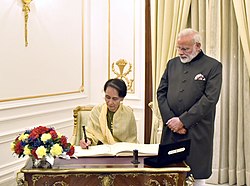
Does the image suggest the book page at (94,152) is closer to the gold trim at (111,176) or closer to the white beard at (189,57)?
the gold trim at (111,176)

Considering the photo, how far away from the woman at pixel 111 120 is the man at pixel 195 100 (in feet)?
1.25

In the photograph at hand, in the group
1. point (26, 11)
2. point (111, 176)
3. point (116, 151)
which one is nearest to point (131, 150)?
point (116, 151)

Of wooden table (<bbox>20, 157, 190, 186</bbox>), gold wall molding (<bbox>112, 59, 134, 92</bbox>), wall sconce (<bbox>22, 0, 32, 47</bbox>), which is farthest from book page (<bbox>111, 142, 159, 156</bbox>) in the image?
gold wall molding (<bbox>112, 59, 134, 92</bbox>)

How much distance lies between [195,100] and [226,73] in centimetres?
133

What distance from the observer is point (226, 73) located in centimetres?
490

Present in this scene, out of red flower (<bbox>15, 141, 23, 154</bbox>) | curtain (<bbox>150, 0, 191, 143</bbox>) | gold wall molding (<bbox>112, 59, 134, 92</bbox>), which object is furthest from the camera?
gold wall molding (<bbox>112, 59, 134, 92</bbox>)

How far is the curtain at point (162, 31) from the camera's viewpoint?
16.4ft

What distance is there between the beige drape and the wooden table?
2.37 m

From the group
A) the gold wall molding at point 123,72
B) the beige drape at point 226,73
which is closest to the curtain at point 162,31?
the beige drape at point 226,73

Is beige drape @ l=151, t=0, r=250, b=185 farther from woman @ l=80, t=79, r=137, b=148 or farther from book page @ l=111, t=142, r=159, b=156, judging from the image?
book page @ l=111, t=142, r=159, b=156

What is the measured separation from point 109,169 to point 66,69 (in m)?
3.08

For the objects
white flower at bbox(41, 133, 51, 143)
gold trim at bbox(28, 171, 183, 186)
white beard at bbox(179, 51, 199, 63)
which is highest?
white beard at bbox(179, 51, 199, 63)

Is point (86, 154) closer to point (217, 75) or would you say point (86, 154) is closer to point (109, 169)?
point (109, 169)

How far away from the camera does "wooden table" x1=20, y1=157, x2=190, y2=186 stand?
2.58 m
